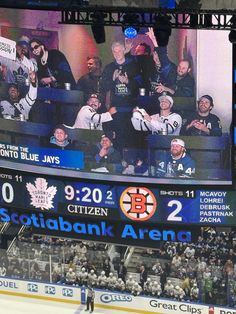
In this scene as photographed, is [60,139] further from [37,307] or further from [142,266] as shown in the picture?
[37,307]

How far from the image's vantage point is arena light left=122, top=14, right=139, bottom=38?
53.4ft

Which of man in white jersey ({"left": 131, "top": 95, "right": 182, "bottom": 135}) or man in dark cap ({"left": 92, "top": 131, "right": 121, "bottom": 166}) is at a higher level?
man in white jersey ({"left": 131, "top": 95, "right": 182, "bottom": 135})

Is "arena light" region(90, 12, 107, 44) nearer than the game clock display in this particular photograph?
Yes

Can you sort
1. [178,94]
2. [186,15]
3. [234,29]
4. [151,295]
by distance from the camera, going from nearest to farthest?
[234,29], [186,15], [178,94], [151,295]

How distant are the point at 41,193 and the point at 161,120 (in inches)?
132

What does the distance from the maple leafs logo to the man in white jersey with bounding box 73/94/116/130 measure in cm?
176

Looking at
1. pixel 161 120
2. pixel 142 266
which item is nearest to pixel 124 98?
pixel 161 120

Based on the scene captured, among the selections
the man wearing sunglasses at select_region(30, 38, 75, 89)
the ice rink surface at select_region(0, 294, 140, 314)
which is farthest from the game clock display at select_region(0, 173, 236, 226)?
the man wearing sunglasses at select_region(30, 38, 75, 89)

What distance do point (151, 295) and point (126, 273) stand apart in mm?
733

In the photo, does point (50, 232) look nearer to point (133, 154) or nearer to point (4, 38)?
point (133, 154)

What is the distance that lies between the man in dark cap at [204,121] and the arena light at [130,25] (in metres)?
2.26

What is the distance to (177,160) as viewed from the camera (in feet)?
60.6

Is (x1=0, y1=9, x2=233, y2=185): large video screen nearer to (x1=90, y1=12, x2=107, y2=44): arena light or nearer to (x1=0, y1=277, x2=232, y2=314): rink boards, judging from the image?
(x1=90, y1=12, x2=107, y2=44): arena light

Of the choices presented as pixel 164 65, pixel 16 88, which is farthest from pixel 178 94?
pixel 16 88
